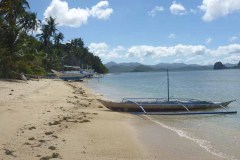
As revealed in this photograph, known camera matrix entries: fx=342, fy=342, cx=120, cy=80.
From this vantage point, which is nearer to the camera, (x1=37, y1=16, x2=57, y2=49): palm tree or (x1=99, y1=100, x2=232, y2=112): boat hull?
(x1=99, y1=100, x2=232, y2=112): boat hull

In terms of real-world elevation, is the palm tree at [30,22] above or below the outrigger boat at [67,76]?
above

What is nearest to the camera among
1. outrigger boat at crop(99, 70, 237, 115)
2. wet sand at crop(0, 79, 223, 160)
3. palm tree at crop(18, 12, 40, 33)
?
wet sand at crop(0, 79, 223, 160)

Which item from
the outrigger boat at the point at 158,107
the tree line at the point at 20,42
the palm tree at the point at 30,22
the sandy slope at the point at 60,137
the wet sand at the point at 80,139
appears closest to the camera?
the sandy slope at the point at 60,137

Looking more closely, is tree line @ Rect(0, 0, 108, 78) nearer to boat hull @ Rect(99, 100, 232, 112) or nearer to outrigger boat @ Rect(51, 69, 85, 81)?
outrigger boat @ Rect(51, 69, 85, 81)

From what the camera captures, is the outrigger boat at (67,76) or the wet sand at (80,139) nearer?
the wet sand at (80,139)

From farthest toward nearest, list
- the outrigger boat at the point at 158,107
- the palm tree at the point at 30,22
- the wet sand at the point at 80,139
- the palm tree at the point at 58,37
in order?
the palm tree at the point at 58,37 → the palm tree at the point at 30,22 → the outrigger boat at the point at 158,107 → the wet sand at the point at 80,139

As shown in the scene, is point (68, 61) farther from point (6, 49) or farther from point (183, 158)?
point (183, 158)

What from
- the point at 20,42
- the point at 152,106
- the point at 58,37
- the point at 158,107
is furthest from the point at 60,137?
the point at 58,37

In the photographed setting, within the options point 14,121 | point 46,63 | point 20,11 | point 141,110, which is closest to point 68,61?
point 46,63

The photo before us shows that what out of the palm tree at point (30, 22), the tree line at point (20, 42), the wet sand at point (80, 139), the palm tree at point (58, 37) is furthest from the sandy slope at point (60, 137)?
the palm tree at point (58, 37)

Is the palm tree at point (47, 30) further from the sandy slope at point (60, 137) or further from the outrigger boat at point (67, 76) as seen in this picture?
the sandy slope at point (60, 137)

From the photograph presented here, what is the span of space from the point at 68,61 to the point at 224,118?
86.6 m

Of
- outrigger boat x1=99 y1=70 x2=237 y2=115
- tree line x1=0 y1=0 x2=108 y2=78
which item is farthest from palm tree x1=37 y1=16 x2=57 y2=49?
outrigger boat x1=99 y1=70 x2=237 y2=115

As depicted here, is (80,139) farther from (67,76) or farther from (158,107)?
(67,76)
